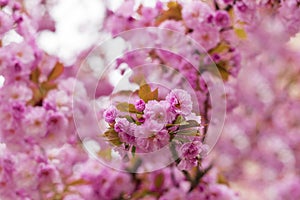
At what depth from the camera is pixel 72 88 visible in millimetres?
2131

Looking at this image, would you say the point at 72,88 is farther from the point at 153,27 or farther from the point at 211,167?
the point at 211,167

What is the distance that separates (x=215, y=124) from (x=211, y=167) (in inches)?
14.1

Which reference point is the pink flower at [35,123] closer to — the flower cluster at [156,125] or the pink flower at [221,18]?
the flower cluster at [156,125]

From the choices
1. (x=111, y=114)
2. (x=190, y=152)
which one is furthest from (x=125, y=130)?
(x=190, y=152)

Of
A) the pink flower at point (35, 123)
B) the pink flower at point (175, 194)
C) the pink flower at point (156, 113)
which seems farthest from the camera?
the pink flower at point (175, 194)

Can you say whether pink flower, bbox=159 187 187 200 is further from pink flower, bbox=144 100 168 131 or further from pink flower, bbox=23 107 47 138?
pink flower, bbox=144 100 168 131

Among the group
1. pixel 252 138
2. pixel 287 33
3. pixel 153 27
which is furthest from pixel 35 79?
pixel 252 138

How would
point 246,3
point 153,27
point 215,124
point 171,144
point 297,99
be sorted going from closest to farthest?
point 171,144
point 215,124
point 246,3
point 153,27
point 297,99

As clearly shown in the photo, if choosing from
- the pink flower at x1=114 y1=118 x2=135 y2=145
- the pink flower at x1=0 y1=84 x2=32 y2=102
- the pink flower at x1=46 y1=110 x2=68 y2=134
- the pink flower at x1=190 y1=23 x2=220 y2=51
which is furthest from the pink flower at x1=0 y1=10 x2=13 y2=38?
the pink flower at x1=114 y1=118 x2=135 y2=145

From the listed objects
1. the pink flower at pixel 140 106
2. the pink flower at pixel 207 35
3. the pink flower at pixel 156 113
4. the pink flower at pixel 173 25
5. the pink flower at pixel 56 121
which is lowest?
the pink flower at pixel 156 113

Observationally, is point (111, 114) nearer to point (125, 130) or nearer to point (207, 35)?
point (125, 130)

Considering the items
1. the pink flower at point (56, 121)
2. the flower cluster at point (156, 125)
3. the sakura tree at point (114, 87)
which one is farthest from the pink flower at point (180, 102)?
the pink flower at point (56, 121)

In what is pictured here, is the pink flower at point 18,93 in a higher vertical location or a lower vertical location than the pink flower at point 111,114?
higher

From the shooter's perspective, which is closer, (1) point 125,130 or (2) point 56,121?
(1) point 125,130
